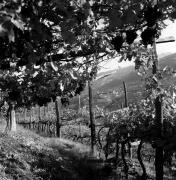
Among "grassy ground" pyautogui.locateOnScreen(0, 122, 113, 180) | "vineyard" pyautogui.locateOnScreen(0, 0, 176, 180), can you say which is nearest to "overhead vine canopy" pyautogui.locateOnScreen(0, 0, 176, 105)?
"vineyard" pyautogui.locateOnScreen(0, 0, 176, 180)

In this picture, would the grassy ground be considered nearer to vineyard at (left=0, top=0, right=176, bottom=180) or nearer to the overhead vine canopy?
vineyard at (left=0, top=0, right=176, bottom=180)

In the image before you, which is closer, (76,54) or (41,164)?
(76,54)

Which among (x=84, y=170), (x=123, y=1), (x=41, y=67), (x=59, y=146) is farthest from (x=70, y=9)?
(x=59, y=146)

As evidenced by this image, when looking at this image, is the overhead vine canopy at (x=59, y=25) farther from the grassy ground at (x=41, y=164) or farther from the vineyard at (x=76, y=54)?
the grassy ground at (x=41, y=164)

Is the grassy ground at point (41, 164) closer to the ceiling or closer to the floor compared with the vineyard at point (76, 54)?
closer to the floor

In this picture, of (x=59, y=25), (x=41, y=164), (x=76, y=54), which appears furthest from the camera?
(x=41, y=164)

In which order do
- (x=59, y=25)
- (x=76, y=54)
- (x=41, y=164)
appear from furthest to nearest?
(x=41, y=164), (x=76, y=54), (x=59, y=25)

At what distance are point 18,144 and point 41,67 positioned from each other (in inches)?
519

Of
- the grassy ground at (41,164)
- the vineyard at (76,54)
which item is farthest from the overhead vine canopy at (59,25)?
the grassy ground at (41,164)

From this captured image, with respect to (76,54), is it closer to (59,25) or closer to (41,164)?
(59,25)

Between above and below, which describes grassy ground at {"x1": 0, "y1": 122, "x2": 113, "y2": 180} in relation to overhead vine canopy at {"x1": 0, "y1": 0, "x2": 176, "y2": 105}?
below

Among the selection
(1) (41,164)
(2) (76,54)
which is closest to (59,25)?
(2) (76,54)

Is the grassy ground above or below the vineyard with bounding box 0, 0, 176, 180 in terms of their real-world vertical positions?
below

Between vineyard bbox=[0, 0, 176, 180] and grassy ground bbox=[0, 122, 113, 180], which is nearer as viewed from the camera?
vineyard bbox=[0, 0, 176, 180]
